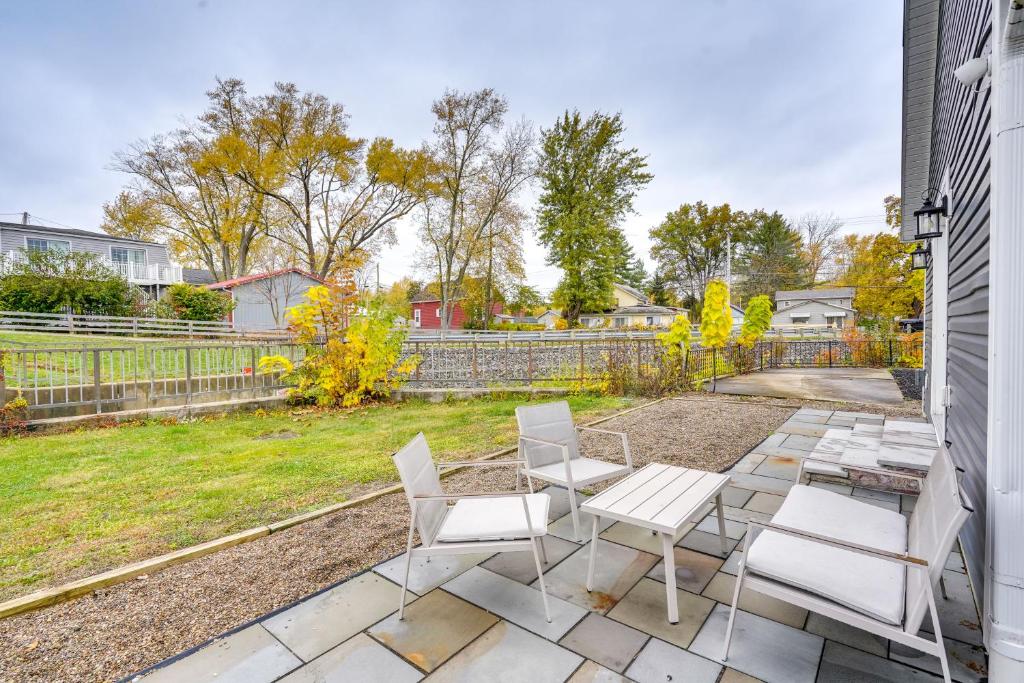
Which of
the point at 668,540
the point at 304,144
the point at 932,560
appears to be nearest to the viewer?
the point at 932,560

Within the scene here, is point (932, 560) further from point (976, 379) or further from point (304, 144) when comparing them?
point (304, 144)

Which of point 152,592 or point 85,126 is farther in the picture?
point 85,126

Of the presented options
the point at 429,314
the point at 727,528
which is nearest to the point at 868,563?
the point at 727,528

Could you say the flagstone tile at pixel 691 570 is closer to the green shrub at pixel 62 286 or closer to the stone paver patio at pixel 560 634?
the stone paver patio at pixel 560 634

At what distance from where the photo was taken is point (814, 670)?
1817mm

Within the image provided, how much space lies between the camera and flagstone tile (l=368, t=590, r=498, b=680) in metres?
1.95

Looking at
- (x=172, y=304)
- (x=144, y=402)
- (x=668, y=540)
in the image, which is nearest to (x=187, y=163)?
(x=172, y=304)

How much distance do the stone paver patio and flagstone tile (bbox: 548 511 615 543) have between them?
0.77 ft

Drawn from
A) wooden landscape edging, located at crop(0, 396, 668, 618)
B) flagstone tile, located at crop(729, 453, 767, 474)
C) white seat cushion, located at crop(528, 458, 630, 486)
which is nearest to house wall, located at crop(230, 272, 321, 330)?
wooden landscape edging, located at crop(0, 396, 668, 618)

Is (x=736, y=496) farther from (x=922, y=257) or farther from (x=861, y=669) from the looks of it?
(x=922, y=257)

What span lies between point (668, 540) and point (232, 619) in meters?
2.21

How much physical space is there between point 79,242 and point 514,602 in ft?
105

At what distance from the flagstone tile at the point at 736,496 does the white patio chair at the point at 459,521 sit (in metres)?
1.89

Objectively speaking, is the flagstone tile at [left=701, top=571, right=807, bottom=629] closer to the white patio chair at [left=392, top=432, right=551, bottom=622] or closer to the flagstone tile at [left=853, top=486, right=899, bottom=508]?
the white patio chair at [left=392, top=432, right=551, bottom=622]
